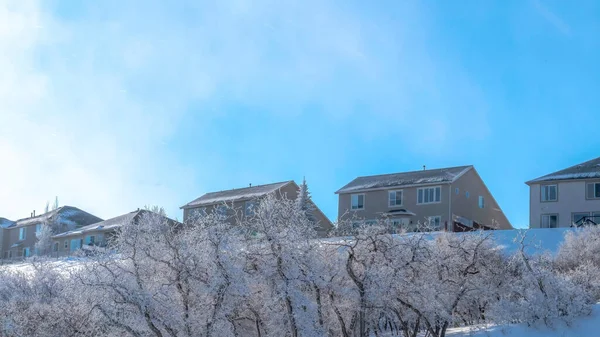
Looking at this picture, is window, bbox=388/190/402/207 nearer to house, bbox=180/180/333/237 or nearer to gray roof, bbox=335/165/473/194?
gray roof, bbox=335/165/473/194

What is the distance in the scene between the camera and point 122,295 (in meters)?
22.0

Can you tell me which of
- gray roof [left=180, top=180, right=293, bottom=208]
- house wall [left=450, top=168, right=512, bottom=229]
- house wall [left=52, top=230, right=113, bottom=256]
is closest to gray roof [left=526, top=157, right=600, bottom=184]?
house wall [left=450, top=168, right=512, bottom=229]

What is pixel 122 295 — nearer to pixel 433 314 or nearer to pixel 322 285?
pixel 322 285

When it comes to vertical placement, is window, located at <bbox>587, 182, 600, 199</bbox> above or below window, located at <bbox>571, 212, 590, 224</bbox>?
above

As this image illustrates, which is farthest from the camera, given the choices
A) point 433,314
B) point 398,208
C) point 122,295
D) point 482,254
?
point 398,208

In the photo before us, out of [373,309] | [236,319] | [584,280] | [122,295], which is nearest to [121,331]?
[122,295]

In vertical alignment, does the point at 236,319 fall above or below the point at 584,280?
below

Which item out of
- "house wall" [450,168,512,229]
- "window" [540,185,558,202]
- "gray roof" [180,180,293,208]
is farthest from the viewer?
"gray roof" [180,180,293,208]

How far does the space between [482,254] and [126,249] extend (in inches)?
497

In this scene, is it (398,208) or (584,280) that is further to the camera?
(398,208)

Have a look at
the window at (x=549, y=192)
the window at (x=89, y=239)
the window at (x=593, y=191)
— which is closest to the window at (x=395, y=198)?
the window at (x=549, y=192)

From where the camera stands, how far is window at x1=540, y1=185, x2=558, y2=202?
45500 mm

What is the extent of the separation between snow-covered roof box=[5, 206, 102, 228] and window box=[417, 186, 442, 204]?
37.2m

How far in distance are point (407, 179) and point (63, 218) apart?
123 ft
